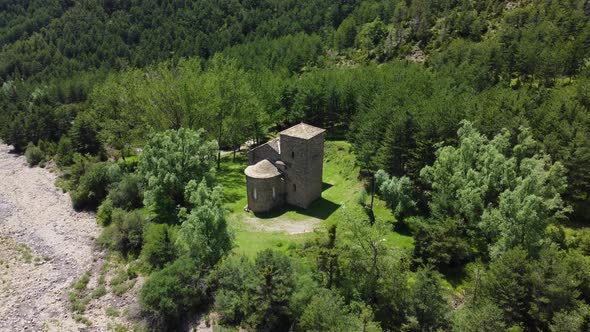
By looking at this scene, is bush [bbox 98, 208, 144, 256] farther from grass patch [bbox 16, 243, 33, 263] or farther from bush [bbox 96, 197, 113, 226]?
grass patch [bbox 16, 243, 33, 263]

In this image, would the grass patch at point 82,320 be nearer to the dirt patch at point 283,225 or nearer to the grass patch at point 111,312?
the grass patch at point 111,312

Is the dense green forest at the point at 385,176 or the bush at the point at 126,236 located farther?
the bush at the point at 126,236

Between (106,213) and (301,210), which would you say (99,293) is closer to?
(106,213)

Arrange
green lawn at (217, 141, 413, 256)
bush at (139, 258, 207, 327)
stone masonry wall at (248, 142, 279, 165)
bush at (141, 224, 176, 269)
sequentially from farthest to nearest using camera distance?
stone masonry wall at (248, 142, 279, 165), green lawn at (217, 141, 413, 256), bush at (141, 224, 176, 269), bush at (139, 258, 207, 327)

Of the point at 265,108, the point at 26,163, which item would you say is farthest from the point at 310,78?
the point at 26,163

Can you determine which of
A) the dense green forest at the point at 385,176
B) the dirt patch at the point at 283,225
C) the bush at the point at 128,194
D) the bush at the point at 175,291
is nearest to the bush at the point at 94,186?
the dense green forest at the point at 385,176

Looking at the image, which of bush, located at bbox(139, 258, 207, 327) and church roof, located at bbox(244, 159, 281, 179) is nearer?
bush, located at bbox(139, 258, 207, 327)

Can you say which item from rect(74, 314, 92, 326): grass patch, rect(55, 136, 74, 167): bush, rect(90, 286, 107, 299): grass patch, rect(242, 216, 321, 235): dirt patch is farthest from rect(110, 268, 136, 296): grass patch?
rect(55, 136, 74, 167): bush
